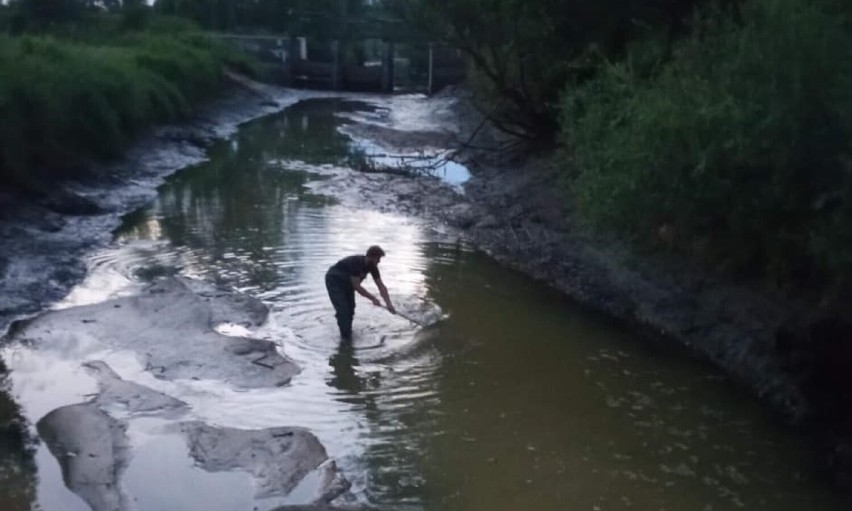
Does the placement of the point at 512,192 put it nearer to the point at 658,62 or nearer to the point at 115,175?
the point at 658,62

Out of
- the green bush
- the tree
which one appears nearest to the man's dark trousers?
the green bush

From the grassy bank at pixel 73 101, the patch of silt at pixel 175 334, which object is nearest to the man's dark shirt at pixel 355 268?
the patch of silt at pixel 175 334

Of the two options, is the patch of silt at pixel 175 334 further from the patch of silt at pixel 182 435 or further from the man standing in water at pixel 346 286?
the patch of silt at pixel 182 435

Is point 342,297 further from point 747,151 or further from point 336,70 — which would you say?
point 336,70

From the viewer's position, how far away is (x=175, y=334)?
1242 centimetres

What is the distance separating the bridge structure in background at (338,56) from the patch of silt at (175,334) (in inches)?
1617

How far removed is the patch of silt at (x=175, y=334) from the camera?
11.3m

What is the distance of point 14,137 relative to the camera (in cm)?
1795

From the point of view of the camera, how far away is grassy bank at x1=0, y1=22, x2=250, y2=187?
1842cm

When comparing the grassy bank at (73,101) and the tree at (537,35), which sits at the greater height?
the tree at (537,35)

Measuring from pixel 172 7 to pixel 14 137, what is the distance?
149 ft

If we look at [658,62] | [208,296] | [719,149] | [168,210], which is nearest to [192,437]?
[208,296]

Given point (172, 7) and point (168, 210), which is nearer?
point (168, 210)

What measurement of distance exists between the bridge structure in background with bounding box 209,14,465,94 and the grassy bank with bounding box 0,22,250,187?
20087mm
